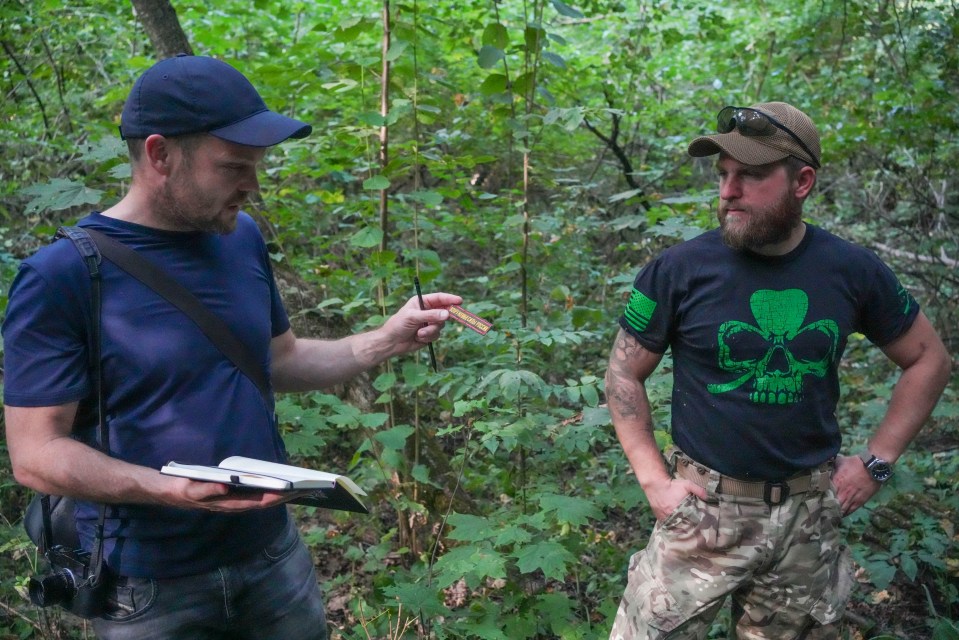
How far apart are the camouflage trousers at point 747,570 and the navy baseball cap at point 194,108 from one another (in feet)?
5.74

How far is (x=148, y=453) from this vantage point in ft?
6.55

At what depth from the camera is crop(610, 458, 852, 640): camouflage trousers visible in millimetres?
2533

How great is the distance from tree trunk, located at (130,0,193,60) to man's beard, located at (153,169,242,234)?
267 centimetres

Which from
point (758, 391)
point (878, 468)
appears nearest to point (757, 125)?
point (758, 391)

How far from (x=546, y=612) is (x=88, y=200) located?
100 inches

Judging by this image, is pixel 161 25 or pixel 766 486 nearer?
pixel 766 486

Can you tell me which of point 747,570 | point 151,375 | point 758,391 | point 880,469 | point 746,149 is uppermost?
point 746,149

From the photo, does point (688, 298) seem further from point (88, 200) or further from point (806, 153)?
point (88, 200)

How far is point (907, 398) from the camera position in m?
2.73

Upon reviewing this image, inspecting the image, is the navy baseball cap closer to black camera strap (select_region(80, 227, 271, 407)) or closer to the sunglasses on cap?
black camera strap (select_region(80, 227, 271, 407))

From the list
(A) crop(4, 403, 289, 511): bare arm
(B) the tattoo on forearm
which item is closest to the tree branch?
(A) crop(4, 403, 289, 511): bare arm

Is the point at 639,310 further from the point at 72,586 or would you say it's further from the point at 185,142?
the point at 72,586

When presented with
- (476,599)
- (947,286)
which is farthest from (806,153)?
(947,286)

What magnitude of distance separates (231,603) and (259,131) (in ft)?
4.13
